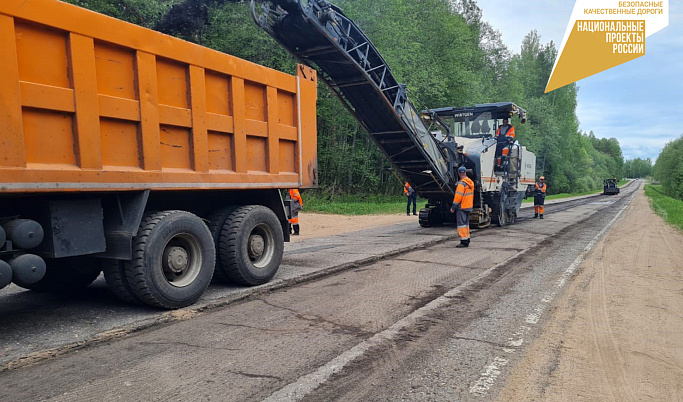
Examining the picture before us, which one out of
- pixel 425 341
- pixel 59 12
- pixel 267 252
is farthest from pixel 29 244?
pixel 425 341

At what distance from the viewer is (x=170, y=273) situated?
4711 mm

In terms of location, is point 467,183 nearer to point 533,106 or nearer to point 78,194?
point 78,194

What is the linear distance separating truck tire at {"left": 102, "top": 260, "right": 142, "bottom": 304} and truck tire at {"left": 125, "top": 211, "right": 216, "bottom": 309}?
0.09 m

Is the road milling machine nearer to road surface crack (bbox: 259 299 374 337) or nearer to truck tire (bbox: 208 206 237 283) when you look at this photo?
truck tire (bbox: 208 206 237 283)

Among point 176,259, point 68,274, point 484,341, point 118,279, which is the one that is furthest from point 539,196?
point 68,274

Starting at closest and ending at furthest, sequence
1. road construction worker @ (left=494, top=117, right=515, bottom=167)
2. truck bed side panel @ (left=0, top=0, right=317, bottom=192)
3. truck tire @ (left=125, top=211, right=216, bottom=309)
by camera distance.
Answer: truck bed side panel @ (left=0, top=0, right=317, bottom=192) < truck tire @ (left=125, top=211, right=216, bottom=309) < road construction worker @ (left=494, top=117, right=515, bottom=167)

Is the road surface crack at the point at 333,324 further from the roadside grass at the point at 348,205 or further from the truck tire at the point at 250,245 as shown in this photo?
the roadside grass at the point at 348,205

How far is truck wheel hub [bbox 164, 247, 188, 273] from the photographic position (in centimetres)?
463

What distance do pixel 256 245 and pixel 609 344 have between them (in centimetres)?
394

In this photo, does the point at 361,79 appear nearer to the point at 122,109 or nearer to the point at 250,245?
the point at 250,245

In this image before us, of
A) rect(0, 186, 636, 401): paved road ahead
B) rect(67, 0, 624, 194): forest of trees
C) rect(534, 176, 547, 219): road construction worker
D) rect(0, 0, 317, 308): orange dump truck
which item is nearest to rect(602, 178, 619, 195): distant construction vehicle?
rect(67, 0, 624, 194): forest of trees

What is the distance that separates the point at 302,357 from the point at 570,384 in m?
1.83

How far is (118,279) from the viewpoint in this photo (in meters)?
4.45

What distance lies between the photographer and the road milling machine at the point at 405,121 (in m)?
7.33
